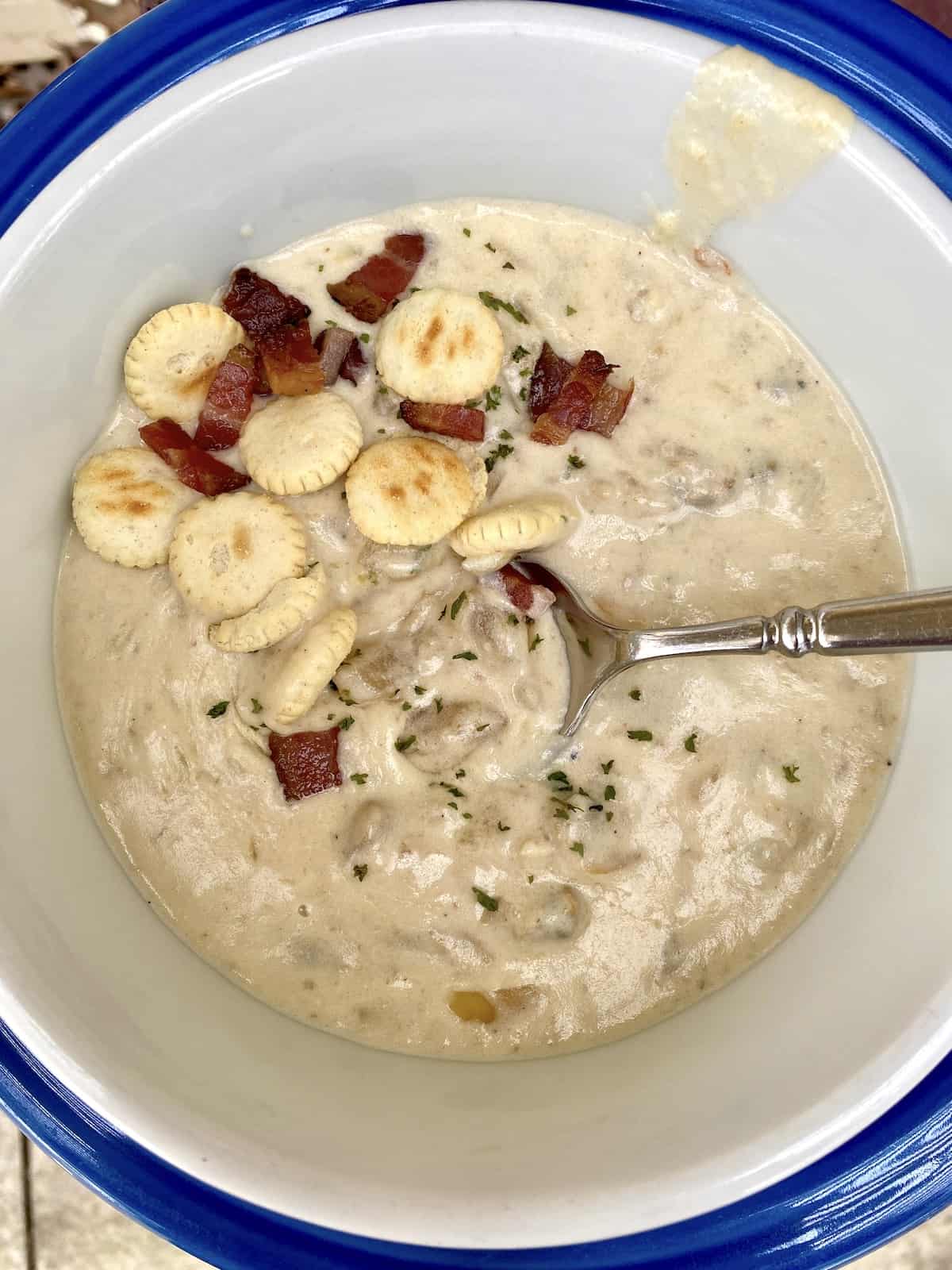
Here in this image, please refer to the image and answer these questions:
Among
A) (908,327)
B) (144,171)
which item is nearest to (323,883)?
(144,171)

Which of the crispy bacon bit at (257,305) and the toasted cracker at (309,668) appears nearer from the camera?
the toasted cracker at (309,668)

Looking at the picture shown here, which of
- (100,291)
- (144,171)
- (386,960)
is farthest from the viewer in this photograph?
(386,960)

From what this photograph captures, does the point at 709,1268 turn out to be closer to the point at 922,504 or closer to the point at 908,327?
the point at 922,504

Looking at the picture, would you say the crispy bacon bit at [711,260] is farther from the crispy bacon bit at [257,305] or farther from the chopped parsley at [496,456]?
the crispy bacon bit at [257,305]

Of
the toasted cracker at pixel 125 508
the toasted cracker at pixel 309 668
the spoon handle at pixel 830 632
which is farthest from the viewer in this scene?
the toasted cracker at pixel 125 508

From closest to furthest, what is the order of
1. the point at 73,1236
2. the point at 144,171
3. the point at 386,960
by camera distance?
the point at 144,171
the point at 386,960
the point at 73,1236

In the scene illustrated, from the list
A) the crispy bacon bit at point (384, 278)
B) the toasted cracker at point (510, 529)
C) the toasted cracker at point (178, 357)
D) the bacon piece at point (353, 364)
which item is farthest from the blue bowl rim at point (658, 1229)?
the toasted cracker at point (510, 529)

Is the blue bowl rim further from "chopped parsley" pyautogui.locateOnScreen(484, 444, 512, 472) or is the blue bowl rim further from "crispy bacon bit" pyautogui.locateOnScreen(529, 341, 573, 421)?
"chopped parsley" pyautogui.locateOnScreen(484, 444, 512, 472)
